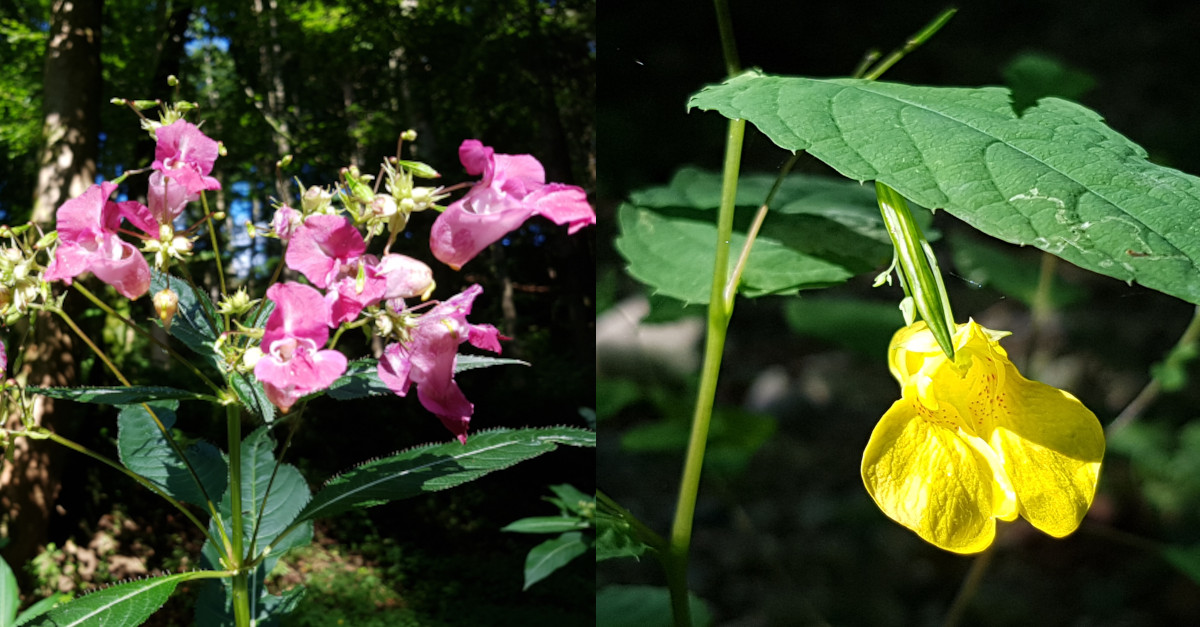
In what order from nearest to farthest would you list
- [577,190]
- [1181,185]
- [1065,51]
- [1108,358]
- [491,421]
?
[1181,185], [577,190], [1065,51], [1108,358], [491,421]

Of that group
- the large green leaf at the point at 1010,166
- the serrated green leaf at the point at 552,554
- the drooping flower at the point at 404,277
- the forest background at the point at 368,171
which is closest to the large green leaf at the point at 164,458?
the drooping flower at the point at 404,277

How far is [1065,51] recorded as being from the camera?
0.47 meters

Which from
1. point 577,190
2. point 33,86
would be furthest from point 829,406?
point 33,86

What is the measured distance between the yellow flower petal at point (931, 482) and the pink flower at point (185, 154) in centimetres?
36

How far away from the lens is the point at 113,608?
0.38 m

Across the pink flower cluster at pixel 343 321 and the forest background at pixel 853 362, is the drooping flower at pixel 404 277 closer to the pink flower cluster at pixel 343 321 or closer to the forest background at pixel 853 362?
the pink flower cluster at pixel 343 321

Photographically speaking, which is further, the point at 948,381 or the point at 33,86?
the point at 33,86

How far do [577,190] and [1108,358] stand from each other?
22.5 inches

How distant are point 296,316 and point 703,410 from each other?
0.20m

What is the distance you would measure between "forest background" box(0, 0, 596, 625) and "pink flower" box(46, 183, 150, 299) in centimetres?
146

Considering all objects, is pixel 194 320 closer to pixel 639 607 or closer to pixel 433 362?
pixel 433 362

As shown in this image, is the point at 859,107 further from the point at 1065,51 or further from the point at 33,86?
the point at 33,86

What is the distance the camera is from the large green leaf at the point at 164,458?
0.48 m

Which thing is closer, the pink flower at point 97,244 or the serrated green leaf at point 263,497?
the pink flower at point 97,244
